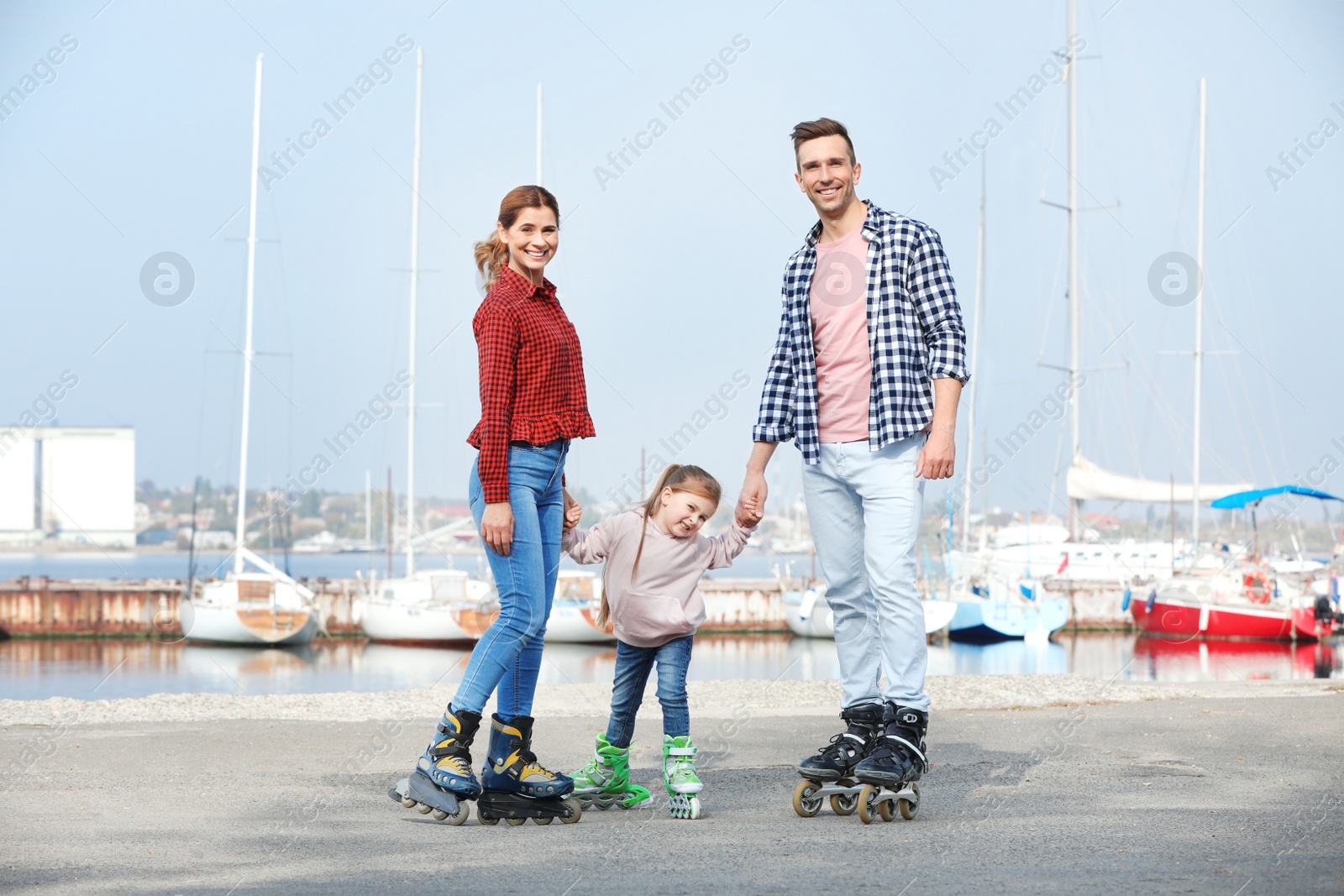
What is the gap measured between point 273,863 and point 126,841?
1.86 feet

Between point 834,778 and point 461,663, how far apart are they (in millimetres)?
26957

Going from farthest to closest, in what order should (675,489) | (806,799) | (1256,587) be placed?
(1256,587) → (675,489) → (806,799)

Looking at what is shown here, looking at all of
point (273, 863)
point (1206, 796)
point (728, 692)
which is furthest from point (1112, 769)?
point (728, 692)

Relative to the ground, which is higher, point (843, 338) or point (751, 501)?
point (843, 338)

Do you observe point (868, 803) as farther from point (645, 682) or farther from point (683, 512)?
point (683, 512)

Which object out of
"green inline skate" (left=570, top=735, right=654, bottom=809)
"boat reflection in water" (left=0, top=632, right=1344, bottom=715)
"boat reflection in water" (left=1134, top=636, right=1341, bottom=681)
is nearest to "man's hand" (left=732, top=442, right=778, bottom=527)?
"green inline skate" (left=570, top=735, right=654, bottom=809)

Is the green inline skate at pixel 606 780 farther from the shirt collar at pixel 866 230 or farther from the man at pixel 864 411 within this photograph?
the shirt collar at pixel 866 230

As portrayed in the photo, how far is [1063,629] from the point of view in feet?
126

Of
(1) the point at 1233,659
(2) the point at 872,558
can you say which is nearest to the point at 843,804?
(2) the point at 872,558

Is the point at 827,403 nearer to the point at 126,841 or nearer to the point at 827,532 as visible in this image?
the point at 827,532

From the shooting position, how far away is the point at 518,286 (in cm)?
416

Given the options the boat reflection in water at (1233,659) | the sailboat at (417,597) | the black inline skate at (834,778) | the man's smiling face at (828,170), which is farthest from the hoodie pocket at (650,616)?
the sailboat at (417,597)

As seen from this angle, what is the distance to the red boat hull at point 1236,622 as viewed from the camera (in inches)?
1192

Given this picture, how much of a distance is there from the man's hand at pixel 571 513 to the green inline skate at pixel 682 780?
813 millimetres
